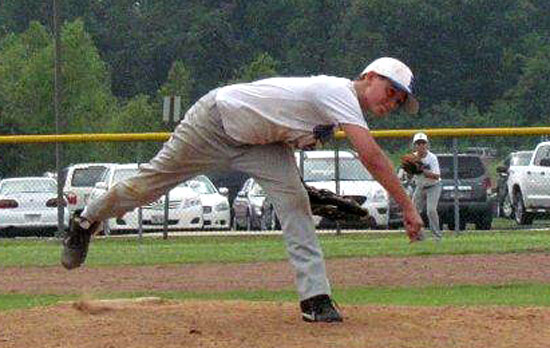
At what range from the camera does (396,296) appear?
583 inches

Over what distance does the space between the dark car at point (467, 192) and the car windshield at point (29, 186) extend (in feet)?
21.0

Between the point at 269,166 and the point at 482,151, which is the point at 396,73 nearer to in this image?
the point at 269,166

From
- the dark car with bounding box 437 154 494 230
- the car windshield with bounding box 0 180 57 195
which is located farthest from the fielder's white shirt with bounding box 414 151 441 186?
the car windshield with bounding box 0 180 57 195

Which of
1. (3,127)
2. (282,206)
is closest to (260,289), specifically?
(282,206)

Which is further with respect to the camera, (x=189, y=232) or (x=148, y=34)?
(x=148, y=34)

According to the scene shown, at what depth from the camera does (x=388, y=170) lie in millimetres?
9906

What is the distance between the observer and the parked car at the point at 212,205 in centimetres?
3091

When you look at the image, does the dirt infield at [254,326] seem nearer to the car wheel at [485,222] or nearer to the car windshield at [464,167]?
the car windshield at [464,167]

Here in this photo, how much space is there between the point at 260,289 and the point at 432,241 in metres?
7.38

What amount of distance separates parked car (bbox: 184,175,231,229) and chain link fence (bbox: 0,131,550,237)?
0.02 m

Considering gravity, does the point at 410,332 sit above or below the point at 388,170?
below

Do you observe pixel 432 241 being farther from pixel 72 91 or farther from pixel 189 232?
pixel 72 91

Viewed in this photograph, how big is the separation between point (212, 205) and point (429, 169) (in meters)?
8.24

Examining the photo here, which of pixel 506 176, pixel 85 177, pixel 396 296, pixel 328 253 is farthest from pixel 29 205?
pixel 396 296
